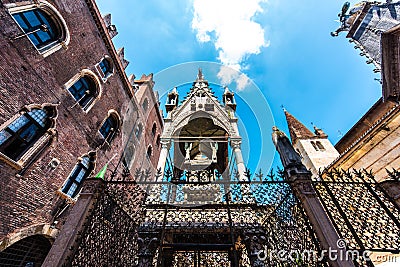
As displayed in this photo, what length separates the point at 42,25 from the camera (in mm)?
9562

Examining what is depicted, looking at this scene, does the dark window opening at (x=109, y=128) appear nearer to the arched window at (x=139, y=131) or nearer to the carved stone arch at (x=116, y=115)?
the carved stone arch at (x=116, y=115)

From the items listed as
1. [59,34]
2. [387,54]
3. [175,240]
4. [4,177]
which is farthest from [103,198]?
[387,54]

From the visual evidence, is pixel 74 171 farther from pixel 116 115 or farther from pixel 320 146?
pixel 320 146

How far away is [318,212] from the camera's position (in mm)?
4156

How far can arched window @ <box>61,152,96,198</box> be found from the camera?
32.1 ft

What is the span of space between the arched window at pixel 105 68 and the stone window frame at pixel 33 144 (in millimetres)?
5128

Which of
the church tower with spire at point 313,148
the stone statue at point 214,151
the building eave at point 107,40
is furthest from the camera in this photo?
the church tower with spire at point 313,148

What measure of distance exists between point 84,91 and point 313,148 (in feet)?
68.0

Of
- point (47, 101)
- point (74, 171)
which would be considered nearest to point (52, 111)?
point (47, 101)

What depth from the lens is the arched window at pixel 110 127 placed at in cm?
1352

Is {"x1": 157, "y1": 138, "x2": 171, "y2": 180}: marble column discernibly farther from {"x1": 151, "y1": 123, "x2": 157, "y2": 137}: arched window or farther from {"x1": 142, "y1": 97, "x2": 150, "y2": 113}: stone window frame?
{"x1": 151, "y1": 123, "x2": 157, "y2": 137}: arched window

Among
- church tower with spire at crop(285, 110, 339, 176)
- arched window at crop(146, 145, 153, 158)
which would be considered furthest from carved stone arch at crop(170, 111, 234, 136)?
church tower with spire at crop(285, 110, 339, 176)

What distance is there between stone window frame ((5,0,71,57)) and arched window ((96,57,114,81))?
2644 millimetres

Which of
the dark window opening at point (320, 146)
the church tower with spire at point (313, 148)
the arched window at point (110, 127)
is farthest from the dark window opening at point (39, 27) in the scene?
the dark window opening at point (320, 146)
